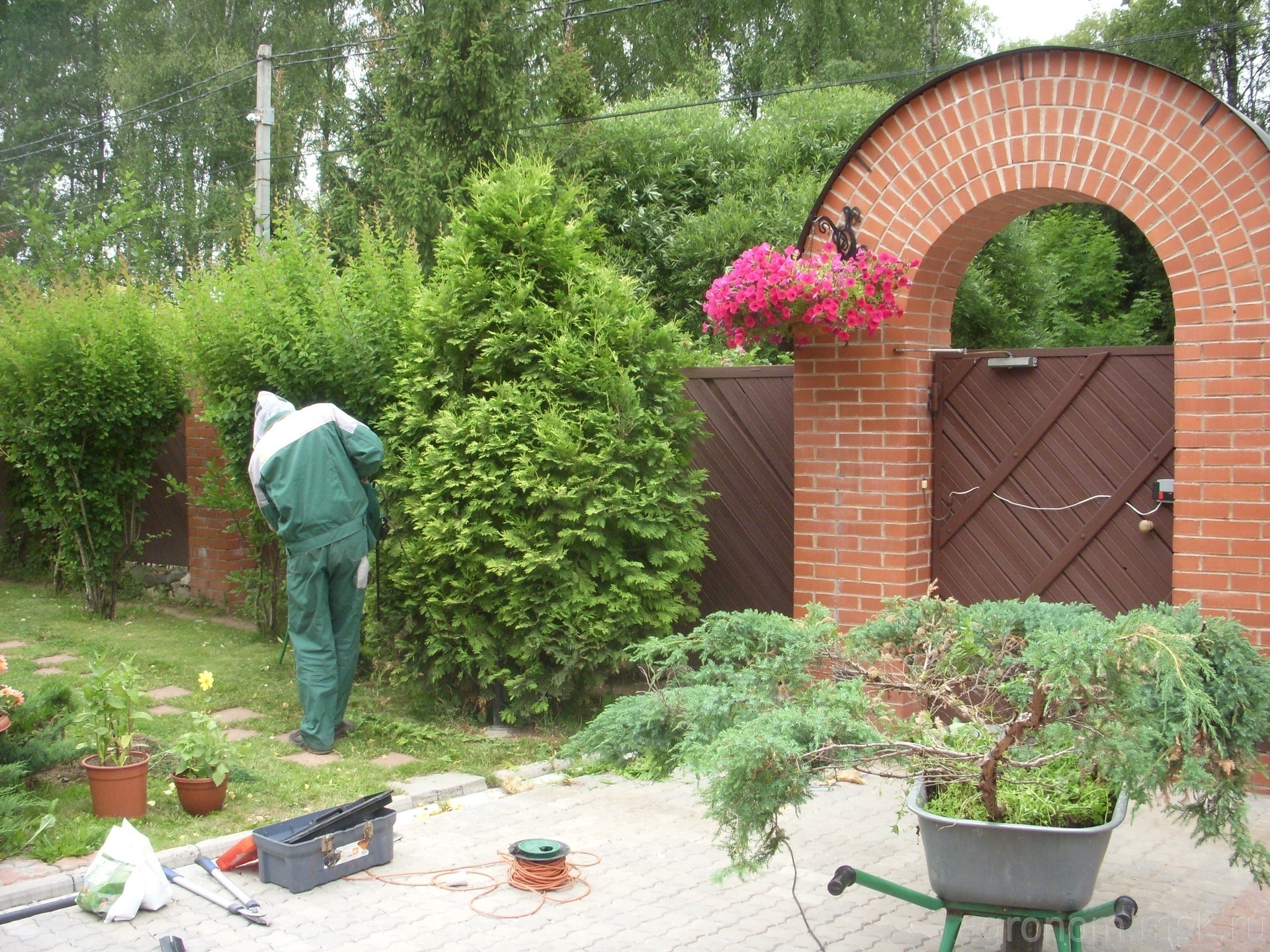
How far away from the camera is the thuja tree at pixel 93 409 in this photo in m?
9.51

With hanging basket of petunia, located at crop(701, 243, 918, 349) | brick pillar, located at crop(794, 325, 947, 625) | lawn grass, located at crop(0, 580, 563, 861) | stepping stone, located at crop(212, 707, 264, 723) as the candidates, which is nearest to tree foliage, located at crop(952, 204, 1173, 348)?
brick pillar, located at crop(794, 325, 947, 625)

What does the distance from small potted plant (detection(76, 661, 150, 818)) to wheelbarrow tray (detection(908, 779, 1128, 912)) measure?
3.57m

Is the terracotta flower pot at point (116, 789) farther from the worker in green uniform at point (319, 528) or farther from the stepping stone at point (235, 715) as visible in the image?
the stepping stone at point (235, 715)

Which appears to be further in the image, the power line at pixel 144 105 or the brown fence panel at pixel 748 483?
the power line at pixel 144 105

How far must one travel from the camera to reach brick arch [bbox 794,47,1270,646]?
5.35 metres

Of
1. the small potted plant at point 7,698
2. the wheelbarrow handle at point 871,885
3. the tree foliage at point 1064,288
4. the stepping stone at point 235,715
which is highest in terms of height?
the tree foliage at point 1064,288

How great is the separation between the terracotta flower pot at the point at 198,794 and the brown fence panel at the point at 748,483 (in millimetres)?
3204

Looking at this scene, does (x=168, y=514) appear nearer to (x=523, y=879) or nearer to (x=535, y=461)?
(x=535, y=461)

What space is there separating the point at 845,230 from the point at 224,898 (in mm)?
4501

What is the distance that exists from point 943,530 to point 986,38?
75.2ft

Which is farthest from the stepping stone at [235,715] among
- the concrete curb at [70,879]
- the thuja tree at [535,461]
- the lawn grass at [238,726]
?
the concrete curb at [70,879]

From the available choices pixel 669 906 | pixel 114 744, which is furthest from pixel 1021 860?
pixel 114 744

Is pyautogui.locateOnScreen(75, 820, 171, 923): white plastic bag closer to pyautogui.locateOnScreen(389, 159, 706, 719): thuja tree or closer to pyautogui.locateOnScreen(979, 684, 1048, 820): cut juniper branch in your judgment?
pyautogui.locateOnScreen(389, 159, 706, 719): thuja tree

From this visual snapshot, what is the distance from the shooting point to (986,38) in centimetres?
2602
